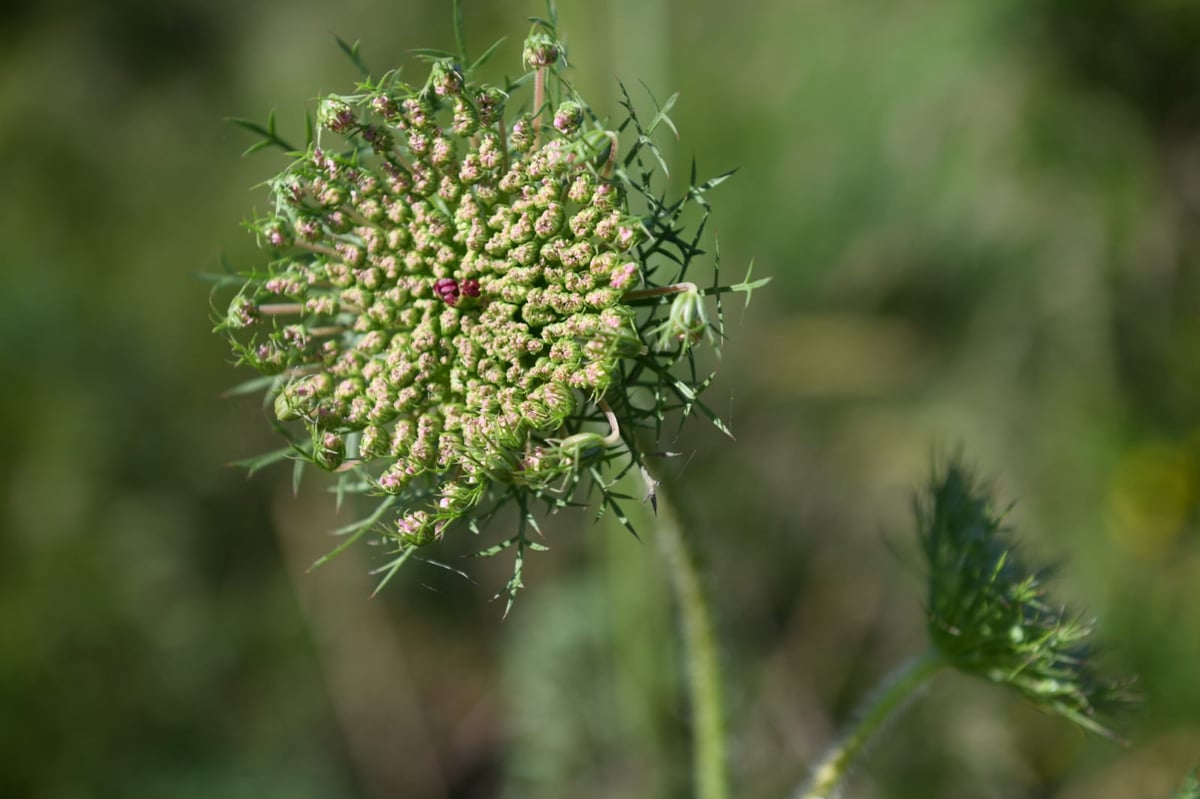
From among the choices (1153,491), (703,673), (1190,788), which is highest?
(1153,491)

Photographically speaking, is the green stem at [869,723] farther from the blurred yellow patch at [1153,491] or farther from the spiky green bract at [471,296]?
the blurred yellow patch at [1153,491]

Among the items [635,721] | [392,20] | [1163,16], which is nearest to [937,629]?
[635,721]

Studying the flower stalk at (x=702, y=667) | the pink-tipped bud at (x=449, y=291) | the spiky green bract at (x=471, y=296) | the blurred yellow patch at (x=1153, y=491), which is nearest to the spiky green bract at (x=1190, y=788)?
the flower stalk at (x=702, y=667)

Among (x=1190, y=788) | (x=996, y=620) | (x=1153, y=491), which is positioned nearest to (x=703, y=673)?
(x=996, y=620)

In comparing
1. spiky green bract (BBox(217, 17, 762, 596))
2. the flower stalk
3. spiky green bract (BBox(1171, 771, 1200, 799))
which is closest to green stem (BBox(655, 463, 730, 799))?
the flower stalk

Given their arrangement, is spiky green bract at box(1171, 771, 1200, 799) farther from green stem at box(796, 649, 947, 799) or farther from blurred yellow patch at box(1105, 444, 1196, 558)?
blurred yellow patch at box(1105, 444, 1196, 558)

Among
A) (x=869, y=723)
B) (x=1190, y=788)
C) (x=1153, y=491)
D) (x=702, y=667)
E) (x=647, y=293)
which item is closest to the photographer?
(x=647, y=293)

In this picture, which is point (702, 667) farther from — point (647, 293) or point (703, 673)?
point (647, 293)
